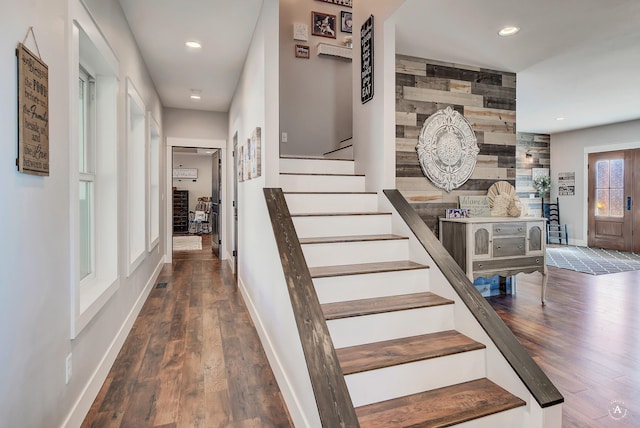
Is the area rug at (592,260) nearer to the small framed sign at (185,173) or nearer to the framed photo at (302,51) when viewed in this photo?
the framed photo at (302,51)

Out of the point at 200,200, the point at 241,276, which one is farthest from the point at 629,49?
the point at 200,200

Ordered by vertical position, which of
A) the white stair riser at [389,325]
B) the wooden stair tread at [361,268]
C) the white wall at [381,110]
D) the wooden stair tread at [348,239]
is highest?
the white wall at [381,110]

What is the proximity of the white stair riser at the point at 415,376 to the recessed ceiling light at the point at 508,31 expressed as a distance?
9.04 ft

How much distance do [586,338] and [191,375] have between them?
318 centimetres

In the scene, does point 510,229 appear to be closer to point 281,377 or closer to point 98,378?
point 281,377

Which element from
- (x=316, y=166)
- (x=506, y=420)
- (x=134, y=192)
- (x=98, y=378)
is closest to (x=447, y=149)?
(x=316, y=166)

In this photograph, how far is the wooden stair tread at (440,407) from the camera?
5.33 ft

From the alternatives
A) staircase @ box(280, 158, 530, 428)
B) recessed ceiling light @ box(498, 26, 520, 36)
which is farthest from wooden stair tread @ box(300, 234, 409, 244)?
recessed ceiling light @ box(498, 26, 520, 36)

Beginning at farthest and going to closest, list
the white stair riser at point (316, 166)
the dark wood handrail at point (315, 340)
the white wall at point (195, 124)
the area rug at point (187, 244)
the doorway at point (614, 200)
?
the area rug at point (187, 244) → the doorway at point (614, 200) → the white wall at point (195, 124) → the white stair riser at point (316, 166) → the dark wood handrail at point (315, 340)

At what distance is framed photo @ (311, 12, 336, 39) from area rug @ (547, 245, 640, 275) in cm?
522

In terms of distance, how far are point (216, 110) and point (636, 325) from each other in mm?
6300

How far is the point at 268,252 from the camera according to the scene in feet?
8.45

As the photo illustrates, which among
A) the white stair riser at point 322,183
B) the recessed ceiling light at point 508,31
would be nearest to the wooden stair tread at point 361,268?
the white stair riser at point 322,183

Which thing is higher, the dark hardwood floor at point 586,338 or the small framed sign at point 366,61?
the small framed sign at point 366,61
